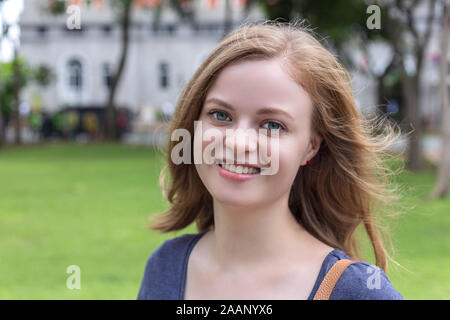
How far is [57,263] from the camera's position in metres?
5.07

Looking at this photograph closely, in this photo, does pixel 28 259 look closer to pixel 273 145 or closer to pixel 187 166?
pixel 187 166

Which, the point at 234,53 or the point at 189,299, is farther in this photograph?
the point at 189,299

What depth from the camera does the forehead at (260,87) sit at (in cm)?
154

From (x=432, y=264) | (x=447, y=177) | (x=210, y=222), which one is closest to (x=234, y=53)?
(x=210, y=222)

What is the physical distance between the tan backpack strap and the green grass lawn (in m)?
0.39

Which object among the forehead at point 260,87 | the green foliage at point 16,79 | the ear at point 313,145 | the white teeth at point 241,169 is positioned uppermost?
the green foliage at point 16,79

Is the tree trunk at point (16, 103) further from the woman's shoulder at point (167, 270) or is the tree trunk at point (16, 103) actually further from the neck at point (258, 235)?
the neck at point (258, 235)

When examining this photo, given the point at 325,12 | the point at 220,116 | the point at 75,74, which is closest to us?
the point at 220,116

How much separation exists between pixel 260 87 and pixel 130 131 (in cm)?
2496

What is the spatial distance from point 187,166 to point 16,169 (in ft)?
37.3

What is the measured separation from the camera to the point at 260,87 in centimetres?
154

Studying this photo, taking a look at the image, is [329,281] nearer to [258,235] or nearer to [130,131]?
[258,235]

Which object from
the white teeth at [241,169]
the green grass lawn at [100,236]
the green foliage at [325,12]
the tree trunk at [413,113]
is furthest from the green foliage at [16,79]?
the white teeth at [241,169]

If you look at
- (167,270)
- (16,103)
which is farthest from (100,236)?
(16,103)
